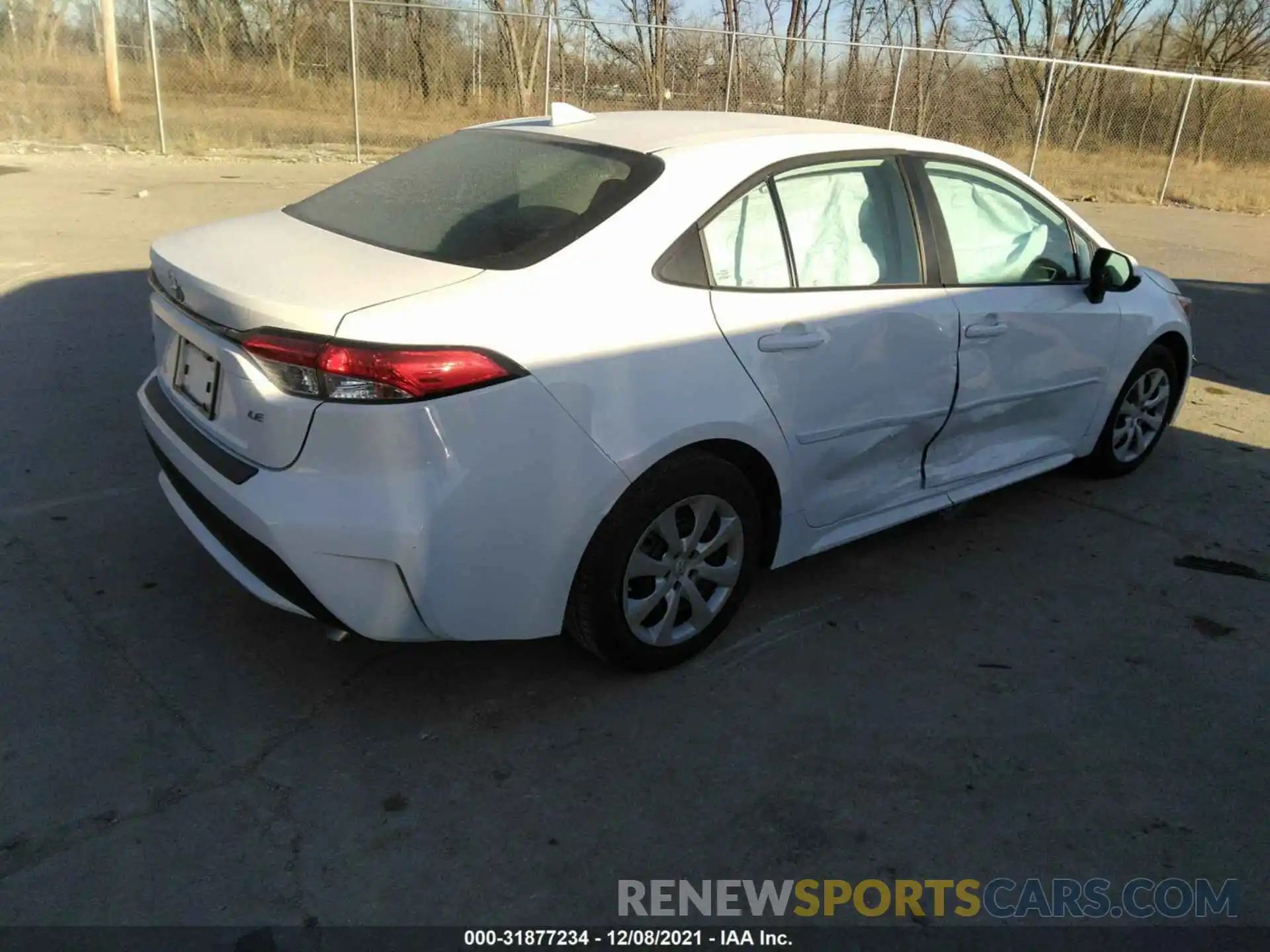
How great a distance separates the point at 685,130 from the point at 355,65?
1374 centimetres

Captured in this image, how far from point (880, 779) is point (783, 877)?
0.49 m

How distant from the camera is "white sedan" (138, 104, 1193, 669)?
101 inches

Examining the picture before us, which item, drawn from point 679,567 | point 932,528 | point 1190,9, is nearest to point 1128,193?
point 1190,9

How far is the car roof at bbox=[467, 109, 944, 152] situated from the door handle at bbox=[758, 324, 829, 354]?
2.15ft

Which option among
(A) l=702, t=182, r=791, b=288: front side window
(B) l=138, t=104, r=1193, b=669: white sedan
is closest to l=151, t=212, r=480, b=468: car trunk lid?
(B) l=138, t=104, r=1193, b=669: white sedan

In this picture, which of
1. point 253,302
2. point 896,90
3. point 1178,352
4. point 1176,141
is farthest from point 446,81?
point 253,302

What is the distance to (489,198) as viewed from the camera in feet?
10.6

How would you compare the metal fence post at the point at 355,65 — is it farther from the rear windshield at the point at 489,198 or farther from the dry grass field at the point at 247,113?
the rear windshield at the point at 489,198

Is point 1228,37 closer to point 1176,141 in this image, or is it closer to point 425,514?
point 1176,141

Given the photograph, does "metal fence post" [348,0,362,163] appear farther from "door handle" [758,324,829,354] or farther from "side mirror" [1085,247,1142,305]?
"door handle" [758,324,829,354]

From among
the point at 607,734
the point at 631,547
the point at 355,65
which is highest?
the point at 355,65

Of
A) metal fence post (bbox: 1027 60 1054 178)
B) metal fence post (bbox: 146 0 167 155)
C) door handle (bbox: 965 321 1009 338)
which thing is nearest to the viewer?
door handle (bbox: 965 321 1009 338)

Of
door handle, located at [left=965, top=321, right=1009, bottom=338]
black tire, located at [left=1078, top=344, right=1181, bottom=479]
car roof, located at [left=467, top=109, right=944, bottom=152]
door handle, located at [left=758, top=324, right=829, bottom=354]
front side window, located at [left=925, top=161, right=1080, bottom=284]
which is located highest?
car roof, located at [left=467, top=109, right=944, bottom=152]

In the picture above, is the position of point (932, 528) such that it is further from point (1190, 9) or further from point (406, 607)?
point (1190, 9)
